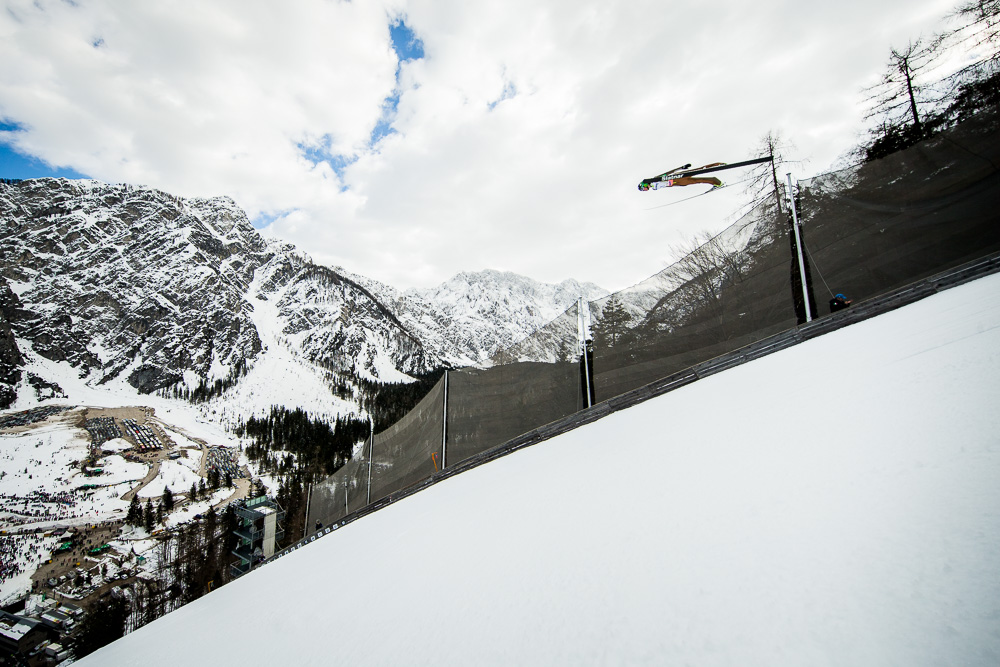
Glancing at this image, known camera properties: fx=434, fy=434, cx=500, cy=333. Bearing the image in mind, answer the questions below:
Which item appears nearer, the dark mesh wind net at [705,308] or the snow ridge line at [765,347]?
the snow ridge line at [765,347]

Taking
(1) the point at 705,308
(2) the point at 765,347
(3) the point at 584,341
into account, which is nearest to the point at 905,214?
(2) the point at 765,347

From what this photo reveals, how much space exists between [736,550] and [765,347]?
17.1 ft

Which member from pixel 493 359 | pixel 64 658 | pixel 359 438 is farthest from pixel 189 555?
pixel 493 359

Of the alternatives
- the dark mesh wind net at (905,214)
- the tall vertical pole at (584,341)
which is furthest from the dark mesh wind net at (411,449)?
the dark mesh wind net at (905,214)

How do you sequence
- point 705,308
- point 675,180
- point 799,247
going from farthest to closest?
point 675,180, point 705,308, point 799,247

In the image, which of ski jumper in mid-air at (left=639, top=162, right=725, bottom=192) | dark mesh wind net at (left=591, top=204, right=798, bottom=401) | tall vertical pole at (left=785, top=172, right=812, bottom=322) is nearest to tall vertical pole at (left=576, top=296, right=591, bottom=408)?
dark mesh wind net at (left=591, top=204, right=798, bottom=401)

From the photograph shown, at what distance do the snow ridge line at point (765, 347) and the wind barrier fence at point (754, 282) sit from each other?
1.46 feet

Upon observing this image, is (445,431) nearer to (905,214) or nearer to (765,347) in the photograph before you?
(765,347)

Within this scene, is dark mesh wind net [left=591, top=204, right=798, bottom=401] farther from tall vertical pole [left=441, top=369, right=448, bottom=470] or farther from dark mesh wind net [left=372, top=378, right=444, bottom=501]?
dark mesh wind net [left=372, top=378, right=444, bottom=501]

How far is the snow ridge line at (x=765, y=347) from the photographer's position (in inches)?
212

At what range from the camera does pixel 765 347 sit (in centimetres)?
600

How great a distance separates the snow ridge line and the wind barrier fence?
45cm

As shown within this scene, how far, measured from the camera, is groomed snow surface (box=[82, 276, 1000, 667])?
120 centimetres

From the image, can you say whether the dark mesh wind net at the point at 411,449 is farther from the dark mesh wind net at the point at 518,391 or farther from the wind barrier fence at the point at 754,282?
the dark mesh wind net at the point at 518,391
